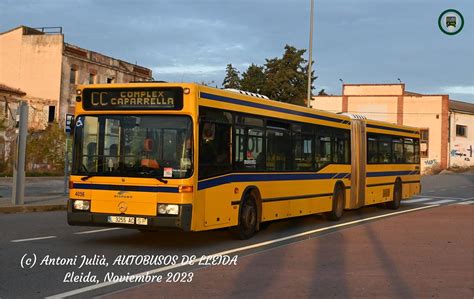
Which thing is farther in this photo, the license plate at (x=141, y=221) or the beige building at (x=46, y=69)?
the beige building at (x=46, y=69)

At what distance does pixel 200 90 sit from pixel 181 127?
0.77 meters

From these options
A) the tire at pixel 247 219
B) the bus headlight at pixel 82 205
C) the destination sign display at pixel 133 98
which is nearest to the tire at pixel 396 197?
the tire at pixel 247 219

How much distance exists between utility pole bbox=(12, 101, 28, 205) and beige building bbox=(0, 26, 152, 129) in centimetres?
3052

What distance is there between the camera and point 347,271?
862 centimetres

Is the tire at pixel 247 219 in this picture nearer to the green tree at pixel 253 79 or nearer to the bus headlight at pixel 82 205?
the bus headlight at pixel 82 205

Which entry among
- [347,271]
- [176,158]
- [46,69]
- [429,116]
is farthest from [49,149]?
[429,116]

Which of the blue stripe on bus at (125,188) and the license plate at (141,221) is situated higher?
the blue stripe on bus at (125,188)

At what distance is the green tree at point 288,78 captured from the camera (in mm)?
51156

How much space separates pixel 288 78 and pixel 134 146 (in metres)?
42.0

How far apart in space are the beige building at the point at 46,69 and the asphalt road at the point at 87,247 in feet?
108

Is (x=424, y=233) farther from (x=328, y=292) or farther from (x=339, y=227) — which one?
(x=328, y=292)

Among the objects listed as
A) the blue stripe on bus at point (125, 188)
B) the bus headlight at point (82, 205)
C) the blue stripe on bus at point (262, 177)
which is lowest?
the bus headlight at point (82, 205)

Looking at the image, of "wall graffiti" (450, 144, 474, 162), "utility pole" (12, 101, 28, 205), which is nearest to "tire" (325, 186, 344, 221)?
"utility pole" (12, 101, 28, 205)

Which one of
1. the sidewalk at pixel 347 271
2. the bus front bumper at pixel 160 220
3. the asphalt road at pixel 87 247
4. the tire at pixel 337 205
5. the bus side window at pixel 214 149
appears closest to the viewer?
the sidewalk at pixel 347 271
